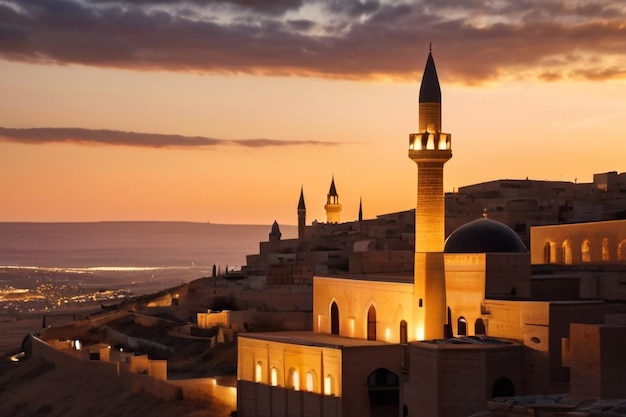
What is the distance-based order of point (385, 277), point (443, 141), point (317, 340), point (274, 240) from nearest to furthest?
1. point (443, 141)
2. point (317, 340)
3. point (385, 277)
4. point (274, 240)

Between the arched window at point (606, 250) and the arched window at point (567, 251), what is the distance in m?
1.91

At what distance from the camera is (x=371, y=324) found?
41.9 metres

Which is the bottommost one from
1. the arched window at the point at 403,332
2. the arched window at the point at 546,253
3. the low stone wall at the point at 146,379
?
the low stone wall at the point at 146,379

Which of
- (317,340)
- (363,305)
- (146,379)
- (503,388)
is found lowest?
(146,379)

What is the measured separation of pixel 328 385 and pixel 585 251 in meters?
10.2

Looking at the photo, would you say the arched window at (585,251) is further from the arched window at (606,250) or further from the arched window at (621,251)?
the arched window at (621,251)

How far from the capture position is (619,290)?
37531 mm

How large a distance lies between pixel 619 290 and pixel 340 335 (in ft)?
31.9

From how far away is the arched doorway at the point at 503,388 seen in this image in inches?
1291

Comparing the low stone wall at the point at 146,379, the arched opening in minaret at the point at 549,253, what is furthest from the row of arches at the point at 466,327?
the arched opening in minaret at the point at 549,253

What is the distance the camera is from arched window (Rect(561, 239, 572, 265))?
44375 mm

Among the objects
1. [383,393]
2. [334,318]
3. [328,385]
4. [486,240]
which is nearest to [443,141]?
[486,240]

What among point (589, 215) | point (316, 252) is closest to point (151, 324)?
point (316, 252)

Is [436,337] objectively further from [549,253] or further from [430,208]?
[549,253]
